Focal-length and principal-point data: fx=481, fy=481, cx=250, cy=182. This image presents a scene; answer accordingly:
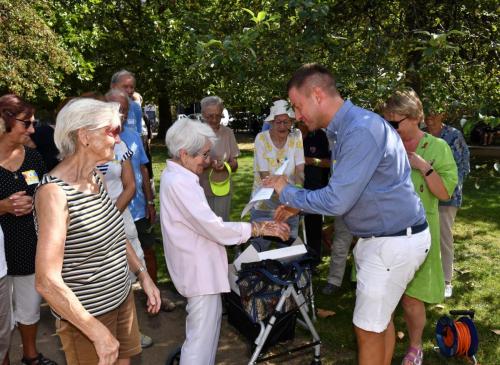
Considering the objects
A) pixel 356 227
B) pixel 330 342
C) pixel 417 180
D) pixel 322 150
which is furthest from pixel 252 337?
pixel 322 150

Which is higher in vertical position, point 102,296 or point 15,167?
point 15,167

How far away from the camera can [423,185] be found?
379 cm

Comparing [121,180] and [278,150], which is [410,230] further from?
[278,150]

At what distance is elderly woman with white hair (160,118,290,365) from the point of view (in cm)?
300

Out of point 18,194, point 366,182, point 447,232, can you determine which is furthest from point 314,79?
point 447,232

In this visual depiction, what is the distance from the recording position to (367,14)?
15.9 ft

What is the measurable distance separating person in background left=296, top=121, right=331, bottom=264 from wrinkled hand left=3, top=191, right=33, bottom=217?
11.8 ft

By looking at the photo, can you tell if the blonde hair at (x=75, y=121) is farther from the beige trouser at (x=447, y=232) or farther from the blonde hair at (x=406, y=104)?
the beige trouser at (x=447, y=232)

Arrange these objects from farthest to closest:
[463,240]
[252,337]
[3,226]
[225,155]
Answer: [463,240] < [225,155] < [252,337] < [3,226]

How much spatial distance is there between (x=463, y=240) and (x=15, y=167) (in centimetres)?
635

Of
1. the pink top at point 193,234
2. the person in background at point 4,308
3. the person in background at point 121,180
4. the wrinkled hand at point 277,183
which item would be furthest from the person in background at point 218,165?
the person in background at point 4,308

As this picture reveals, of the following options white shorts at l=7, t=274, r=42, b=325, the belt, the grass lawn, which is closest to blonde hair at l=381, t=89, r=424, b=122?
the grass lawn

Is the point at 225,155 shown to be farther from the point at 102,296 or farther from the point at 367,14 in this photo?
the point at 102,296

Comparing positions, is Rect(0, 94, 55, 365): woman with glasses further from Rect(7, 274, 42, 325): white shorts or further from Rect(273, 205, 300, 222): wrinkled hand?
Rect(273, 205, 300, 222): wrinkled hand
